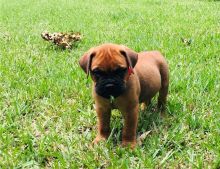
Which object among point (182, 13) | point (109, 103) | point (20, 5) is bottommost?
point (20, 5)

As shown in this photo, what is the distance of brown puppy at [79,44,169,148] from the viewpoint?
12.2ft

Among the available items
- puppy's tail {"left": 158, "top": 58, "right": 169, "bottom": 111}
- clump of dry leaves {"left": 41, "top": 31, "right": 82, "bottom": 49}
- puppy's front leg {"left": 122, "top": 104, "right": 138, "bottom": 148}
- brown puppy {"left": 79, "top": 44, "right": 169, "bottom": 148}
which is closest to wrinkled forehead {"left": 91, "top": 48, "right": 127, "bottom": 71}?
brown puppy {"left": 79, "top": 44, "right": 169, "bottom": 148}

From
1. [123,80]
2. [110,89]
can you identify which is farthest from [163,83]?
[110,89]

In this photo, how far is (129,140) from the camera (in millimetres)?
4176

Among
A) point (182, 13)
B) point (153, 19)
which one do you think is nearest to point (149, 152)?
point (153, 19)

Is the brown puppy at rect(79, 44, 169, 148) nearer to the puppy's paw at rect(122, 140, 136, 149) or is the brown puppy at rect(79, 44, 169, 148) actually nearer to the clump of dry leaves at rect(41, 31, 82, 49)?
the puppy's paw at rect(122, 140, 136, 149)

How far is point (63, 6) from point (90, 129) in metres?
10.7

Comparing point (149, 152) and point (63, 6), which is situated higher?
point (149, 152)

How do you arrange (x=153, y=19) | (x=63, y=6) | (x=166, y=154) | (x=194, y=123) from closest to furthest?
(x=166, y=154)
(x=194, y=123)
(x=153, y=19)
(x=63, y=6)

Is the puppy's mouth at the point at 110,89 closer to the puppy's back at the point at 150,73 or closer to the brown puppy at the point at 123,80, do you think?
the brown puppy at the point at 123,80

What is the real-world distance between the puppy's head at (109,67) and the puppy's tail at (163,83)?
988 mm

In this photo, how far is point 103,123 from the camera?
14.0 feet

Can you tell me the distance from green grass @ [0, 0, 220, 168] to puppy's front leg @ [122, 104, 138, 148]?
4.1 inches

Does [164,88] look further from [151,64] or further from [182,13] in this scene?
[182,13]
